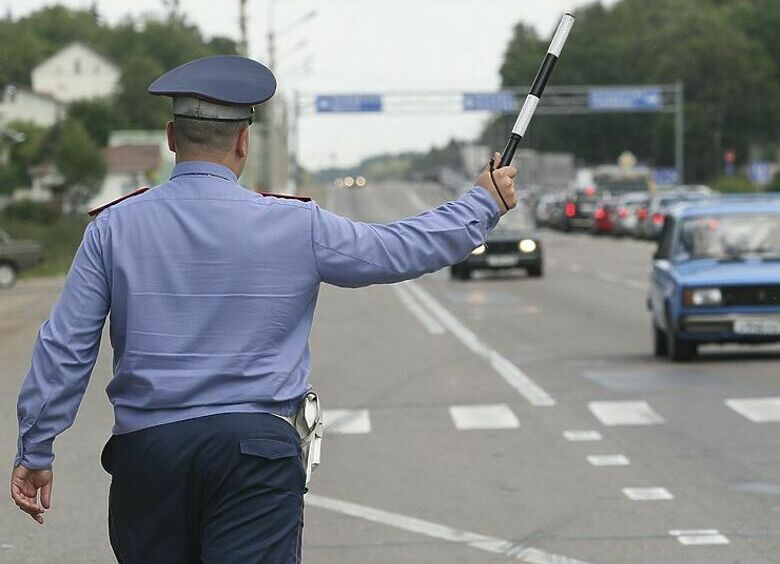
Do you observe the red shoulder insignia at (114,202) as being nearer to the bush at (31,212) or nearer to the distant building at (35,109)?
the bush at (31,212)

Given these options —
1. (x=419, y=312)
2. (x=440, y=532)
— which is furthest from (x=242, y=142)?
(x=419, y=312)

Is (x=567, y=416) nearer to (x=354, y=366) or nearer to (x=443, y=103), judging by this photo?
(x=354, y=366)

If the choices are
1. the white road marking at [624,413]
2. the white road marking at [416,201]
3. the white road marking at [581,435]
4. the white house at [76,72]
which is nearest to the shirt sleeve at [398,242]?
the white road marking at [581,435]

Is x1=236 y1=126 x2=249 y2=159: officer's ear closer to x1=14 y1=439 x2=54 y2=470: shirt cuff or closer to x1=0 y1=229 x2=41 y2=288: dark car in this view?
x1=14 y1=439 x2=54 y2=470: shirt cuff

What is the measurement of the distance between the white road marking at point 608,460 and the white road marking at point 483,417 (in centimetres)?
177

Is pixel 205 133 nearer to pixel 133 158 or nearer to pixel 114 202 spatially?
pixel 114 202

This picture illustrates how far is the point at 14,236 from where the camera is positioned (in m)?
57.0

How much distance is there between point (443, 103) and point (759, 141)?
4020 cm

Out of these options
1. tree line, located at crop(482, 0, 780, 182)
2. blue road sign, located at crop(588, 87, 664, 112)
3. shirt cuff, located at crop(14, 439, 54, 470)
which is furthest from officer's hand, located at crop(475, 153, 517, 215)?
tree line, located at crop(482, 0, 780, 182)

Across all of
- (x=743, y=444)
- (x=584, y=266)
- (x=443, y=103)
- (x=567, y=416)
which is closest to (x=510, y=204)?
(x=743, y=444)

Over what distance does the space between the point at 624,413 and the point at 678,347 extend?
401 centimetres

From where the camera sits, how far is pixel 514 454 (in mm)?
11961

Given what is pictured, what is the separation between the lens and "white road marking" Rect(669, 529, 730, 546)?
28.5 feet

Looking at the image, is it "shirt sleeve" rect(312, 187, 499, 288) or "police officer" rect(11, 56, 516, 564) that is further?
"shirt sleeve" rect(312, 187, 499, 288)
